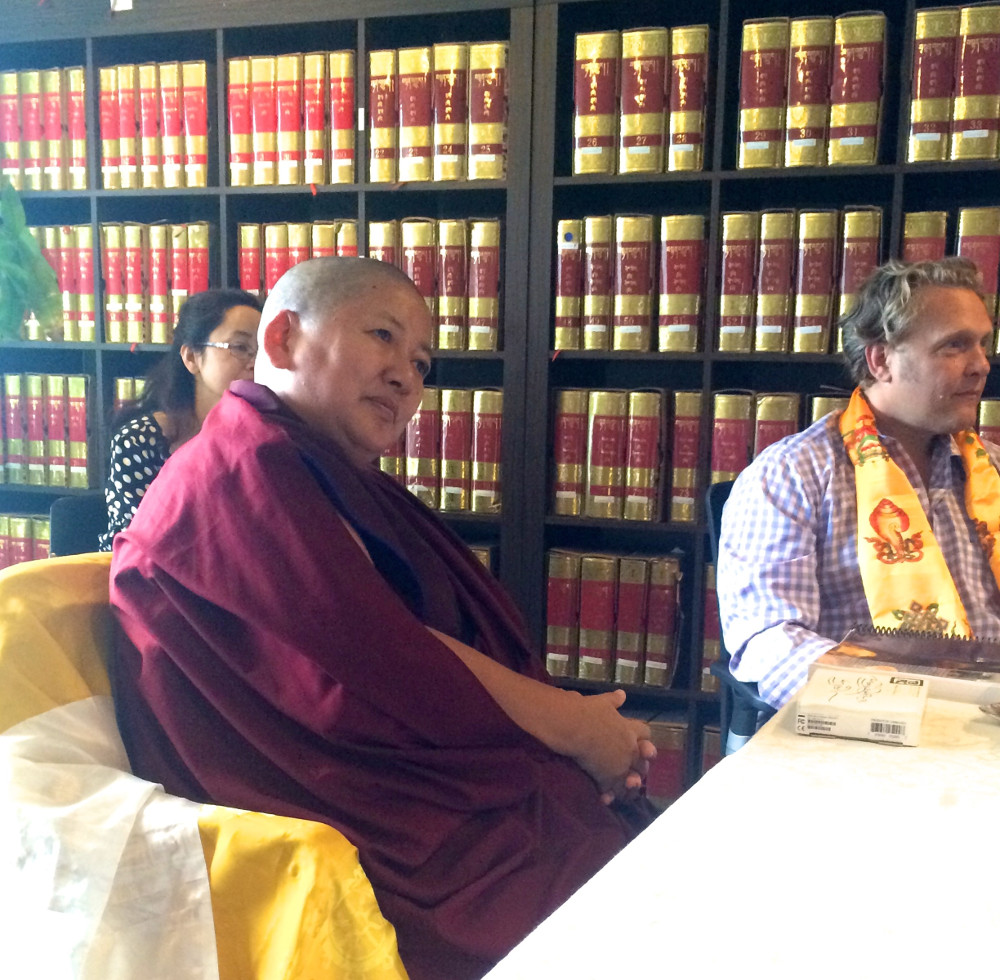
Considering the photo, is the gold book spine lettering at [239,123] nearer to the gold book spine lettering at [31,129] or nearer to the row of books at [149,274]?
the row of books at [149,274]

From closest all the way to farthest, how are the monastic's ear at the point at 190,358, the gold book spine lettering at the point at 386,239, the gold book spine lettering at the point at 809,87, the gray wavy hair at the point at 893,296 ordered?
the gray wavy hair at the point at 893,296 → the gold book spine lettering at the point at 809,87 → the monastic's ear at the point at 190,358 → the gold book spine lettering at the point at 386,239

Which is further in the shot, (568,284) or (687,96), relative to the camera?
(568,284)

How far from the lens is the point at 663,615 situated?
7.61 feet

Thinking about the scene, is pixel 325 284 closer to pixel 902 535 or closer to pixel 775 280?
pixel 902 535

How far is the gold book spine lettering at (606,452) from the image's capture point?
231 centimetres

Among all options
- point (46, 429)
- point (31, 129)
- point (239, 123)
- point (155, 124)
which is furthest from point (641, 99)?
point (46, 429)

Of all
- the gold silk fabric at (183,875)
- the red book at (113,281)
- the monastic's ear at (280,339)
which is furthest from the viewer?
the red book at (113,281)

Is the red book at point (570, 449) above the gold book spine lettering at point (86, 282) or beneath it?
beneath

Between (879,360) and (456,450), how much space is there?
1.03 meters

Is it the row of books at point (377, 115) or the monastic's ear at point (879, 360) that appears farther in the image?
the row of books at point (377, 115)

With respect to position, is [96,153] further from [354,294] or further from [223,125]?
[354,294]

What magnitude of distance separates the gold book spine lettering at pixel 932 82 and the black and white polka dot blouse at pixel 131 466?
1674 millimetres

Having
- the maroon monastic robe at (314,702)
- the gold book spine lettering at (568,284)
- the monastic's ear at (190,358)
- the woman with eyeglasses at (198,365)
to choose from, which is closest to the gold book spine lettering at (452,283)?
the gold book spine lettering at (568,284)

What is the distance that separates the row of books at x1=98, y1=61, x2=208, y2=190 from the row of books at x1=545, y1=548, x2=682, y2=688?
4.41 feet
